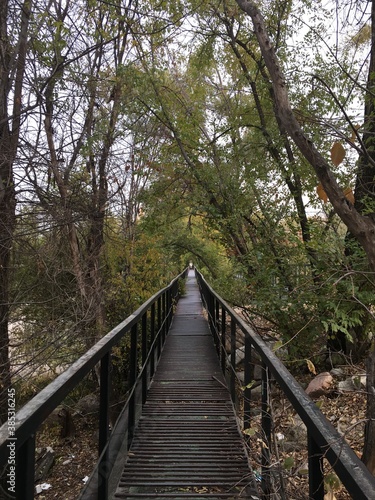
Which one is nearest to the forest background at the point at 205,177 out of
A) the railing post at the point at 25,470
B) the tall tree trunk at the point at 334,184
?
the tall tree trunk at the point at 334,184

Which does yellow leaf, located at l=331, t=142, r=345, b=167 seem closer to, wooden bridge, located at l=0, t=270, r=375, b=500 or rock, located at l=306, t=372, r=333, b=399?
wooden bridge, located at l=0, t=270, r=375, b=500

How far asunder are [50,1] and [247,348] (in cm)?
712

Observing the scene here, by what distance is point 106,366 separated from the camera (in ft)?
8.00

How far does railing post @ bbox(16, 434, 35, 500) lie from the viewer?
49.4 inches

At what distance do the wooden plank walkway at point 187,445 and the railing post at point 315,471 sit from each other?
1.01 meters

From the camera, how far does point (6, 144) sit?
254 inches

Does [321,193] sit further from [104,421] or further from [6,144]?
[6,144]

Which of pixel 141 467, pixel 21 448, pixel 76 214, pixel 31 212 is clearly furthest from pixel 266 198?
pixel 21 448

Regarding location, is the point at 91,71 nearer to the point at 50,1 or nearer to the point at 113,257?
the point at 50,1

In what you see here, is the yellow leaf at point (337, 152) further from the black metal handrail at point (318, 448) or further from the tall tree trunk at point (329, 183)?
the black metal handrail at point (318, 448)

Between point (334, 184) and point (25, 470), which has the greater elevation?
point (334, 184)

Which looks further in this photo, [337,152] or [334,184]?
[334,184]

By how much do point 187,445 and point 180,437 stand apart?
0.68 ft


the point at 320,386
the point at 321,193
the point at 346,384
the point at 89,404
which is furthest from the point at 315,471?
the point at 89,404
